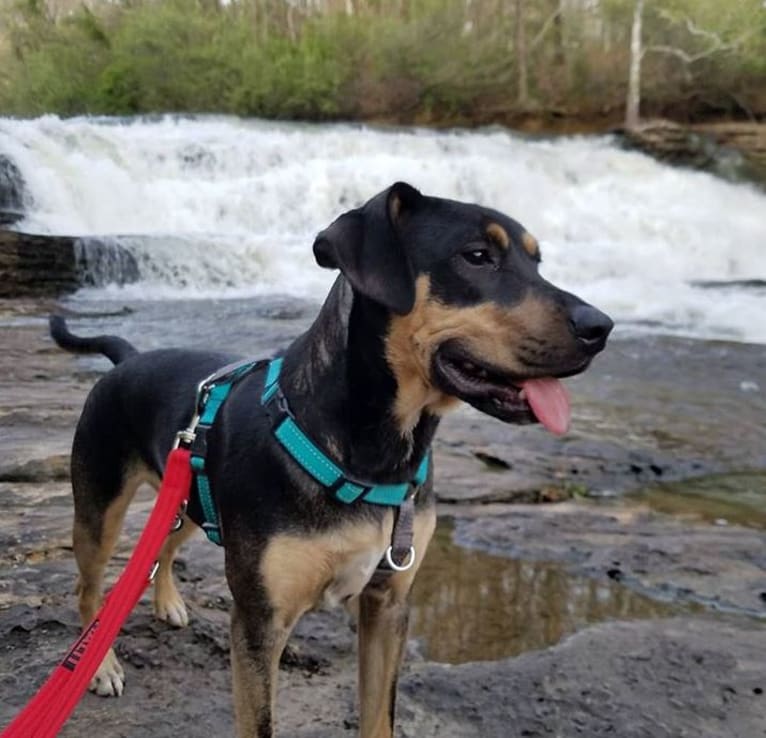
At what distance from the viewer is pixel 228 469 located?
2.77 meters

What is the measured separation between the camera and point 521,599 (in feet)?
14.4

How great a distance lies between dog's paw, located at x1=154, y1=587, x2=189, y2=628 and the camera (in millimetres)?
3803

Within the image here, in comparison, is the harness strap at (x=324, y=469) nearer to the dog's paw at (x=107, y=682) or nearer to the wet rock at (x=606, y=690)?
the wet rock at (x=606, y=690)

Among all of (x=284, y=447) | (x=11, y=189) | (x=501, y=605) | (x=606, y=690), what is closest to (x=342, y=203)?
(x=11, y=189)

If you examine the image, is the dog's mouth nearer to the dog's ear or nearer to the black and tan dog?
the black and tan dog

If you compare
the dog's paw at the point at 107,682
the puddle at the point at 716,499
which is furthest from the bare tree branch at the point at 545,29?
the dog's paw at the point at 107,682

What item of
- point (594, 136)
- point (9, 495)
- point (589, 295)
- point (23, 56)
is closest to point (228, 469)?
point (9, 495)

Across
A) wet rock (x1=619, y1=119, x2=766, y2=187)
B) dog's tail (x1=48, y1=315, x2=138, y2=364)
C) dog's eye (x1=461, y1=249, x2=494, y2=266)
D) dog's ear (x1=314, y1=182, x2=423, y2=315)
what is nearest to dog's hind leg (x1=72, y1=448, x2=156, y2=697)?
dog's tail (x1=48, y1=315, x2=138, y2=364)

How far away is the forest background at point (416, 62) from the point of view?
1300 inches

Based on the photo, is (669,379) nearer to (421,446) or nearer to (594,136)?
(421,446)

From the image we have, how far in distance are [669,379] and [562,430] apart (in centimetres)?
868

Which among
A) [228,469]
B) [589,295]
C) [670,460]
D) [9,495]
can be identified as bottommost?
[589,295]

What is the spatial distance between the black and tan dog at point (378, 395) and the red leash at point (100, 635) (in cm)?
13

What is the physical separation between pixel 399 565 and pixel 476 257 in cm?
90
